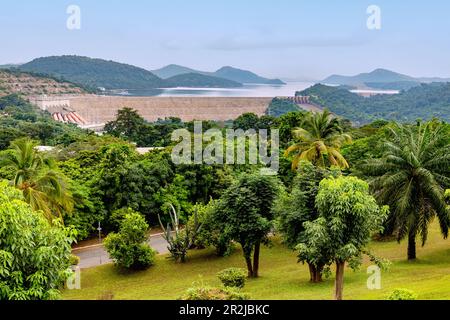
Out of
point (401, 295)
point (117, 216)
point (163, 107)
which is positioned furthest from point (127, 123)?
point (163, 107)

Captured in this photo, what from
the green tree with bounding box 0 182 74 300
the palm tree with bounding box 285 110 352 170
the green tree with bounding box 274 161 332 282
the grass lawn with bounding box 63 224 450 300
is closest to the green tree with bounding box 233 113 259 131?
the palm tree with bounding box 285 110 352 170

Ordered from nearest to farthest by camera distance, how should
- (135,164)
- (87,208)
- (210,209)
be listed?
(210,209) < (87,208) < (135,164)

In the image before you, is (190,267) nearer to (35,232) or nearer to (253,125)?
(35,232)

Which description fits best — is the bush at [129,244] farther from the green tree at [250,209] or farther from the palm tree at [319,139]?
the palm tree at [319,139]

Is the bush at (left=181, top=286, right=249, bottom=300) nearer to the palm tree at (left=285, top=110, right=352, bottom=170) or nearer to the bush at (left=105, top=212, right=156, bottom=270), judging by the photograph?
the bush at (left=105, top=212, right=156, bottom=270)

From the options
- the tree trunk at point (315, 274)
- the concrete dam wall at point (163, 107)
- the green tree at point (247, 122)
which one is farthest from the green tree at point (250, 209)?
the concrete dam wall at point (163, 107)

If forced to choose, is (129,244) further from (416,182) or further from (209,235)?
(416,182)
